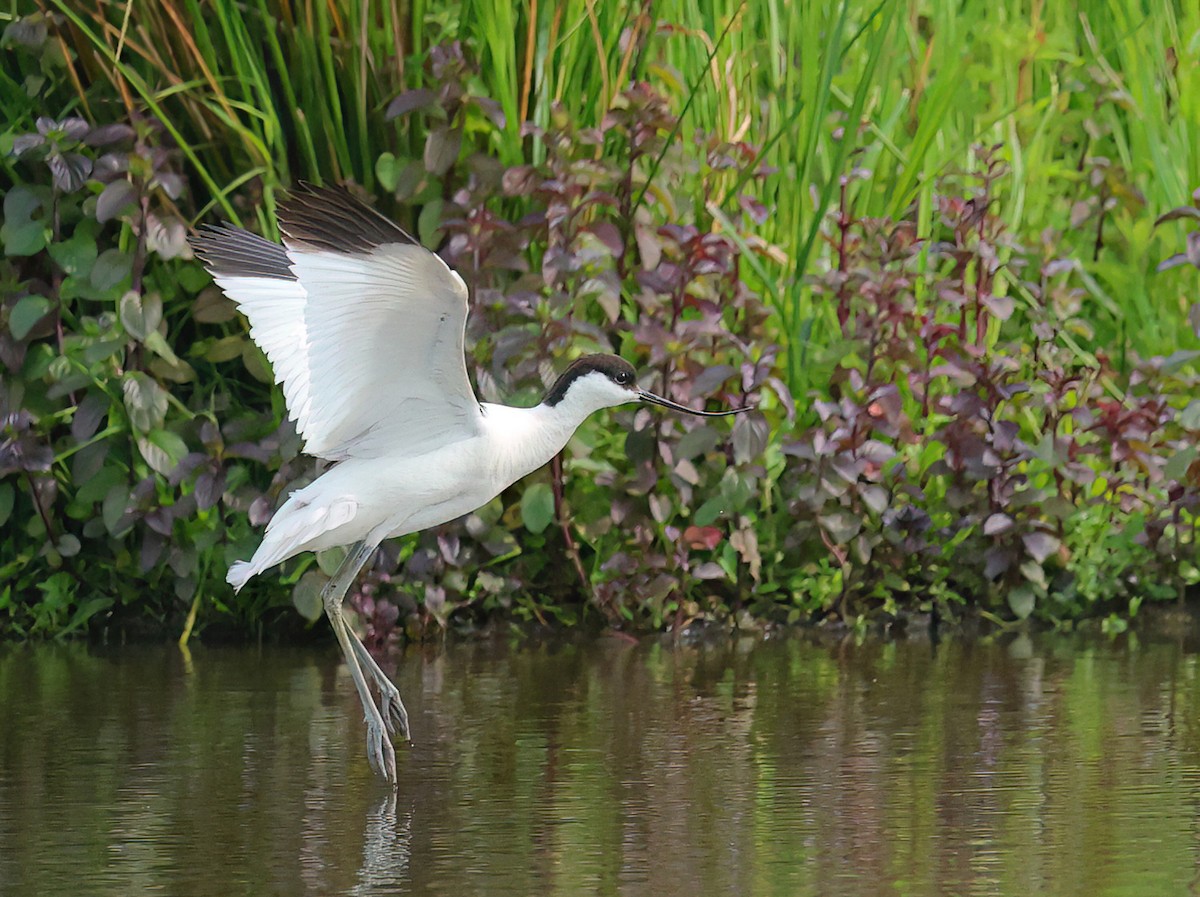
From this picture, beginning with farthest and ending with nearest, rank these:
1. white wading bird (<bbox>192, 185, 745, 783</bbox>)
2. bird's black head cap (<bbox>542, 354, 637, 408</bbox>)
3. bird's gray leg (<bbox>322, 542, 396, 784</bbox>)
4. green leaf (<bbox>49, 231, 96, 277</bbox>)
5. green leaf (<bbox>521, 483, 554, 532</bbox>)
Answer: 1. green leaf (<bbox>49, 231, 96, 277</bbox>)
2. green leaf (<bbox>521, 483, 554, 532</bbox>)
3. bird's black head cap (<bbox>542, 354, 637, 408</bbox>)
4. white wading bird (<bbox>192, 185, 745, 783</bbox>)
5. bird's gray leg (<bbox>322, 542, 396, 784</bbox>)

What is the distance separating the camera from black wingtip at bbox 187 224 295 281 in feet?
→ 19.1

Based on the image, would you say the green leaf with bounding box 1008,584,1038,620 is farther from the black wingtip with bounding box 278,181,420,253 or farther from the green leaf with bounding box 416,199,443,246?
the black wingtip with bounding box 278,181,420,253

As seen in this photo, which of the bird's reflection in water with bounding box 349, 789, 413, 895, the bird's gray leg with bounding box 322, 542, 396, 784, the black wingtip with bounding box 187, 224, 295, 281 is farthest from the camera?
the black wingtip with bounding box 187, 224, 295, 281

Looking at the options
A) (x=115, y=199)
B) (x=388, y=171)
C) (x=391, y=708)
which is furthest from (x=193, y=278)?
(x=391, y=708)

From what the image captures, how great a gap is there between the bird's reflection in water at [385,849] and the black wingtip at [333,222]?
1319 mm

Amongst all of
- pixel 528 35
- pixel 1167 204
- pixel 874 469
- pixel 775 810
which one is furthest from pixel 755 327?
pixel 775 810

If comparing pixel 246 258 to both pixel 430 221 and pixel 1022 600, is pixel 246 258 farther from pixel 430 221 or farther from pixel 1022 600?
pixel 1022 600

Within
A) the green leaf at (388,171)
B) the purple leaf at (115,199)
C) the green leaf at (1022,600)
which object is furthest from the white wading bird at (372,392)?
the green leaf at (1022,600)

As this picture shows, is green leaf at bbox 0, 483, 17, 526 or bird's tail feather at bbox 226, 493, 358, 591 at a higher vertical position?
green leaf at bbox 0, 483, 17, 526

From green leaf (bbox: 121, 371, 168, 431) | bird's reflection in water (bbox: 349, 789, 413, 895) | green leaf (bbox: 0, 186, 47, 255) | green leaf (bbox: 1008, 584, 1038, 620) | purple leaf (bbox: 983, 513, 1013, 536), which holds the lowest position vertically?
bird's reflection in water (bbox: 349, 789, 413, 895)

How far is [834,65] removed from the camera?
706 centimetres

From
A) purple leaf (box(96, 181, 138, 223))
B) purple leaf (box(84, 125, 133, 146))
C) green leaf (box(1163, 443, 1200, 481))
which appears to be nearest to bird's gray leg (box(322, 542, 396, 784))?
purple leaf (box(96, 181, 138, 223))

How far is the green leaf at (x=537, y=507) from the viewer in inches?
256

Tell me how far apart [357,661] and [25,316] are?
79.8 inches
